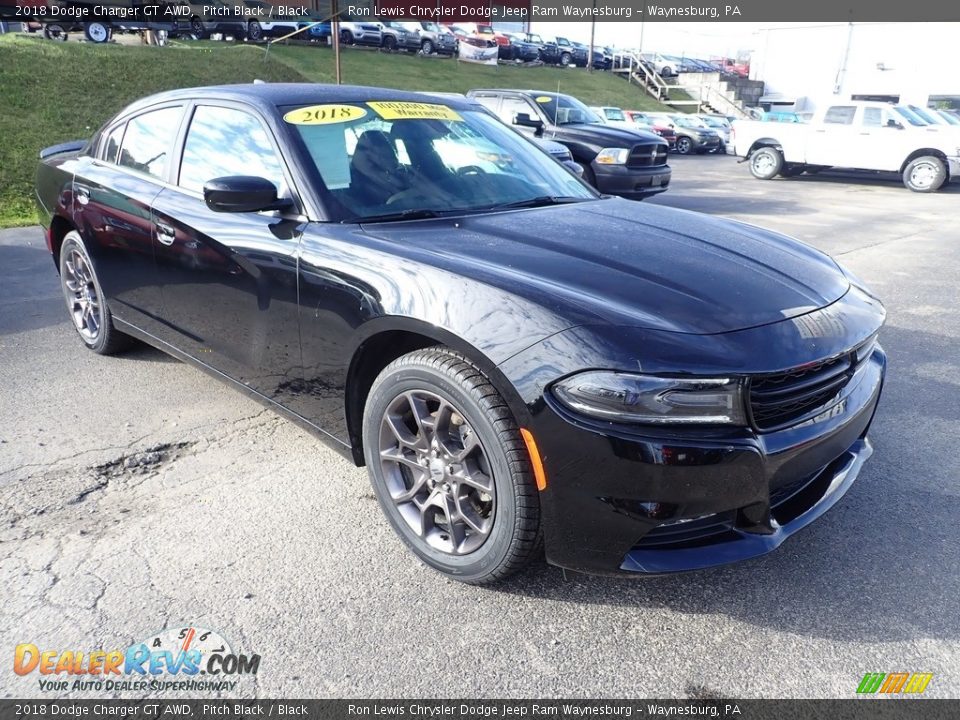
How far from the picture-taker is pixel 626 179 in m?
10.8

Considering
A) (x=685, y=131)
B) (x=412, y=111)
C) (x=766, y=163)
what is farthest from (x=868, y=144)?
(x=412, y=111)

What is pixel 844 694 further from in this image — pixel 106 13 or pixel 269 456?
pixel 106 13

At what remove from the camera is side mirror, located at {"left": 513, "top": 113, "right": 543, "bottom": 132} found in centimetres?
1188

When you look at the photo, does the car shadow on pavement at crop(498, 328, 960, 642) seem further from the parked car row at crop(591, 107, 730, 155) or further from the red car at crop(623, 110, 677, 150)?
the red car at crop(623, 110, 677, 150)

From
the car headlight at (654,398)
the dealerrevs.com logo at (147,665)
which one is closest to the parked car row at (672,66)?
the car headlight at (654,398)

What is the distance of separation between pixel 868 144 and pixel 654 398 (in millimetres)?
16355

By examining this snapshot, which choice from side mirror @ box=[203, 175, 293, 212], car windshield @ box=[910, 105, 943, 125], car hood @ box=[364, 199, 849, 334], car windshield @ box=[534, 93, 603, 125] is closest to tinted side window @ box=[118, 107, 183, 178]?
side mirror @ box=[203, 175, 293, 212]

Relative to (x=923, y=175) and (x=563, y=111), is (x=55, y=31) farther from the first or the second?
(x=923, y=175)

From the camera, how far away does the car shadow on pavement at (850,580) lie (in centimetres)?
229

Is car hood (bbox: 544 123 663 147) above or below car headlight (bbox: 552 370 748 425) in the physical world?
above

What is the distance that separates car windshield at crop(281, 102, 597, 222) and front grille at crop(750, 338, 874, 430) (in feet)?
4.87

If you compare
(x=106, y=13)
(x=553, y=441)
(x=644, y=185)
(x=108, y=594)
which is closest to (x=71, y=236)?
(x=108, y=594)

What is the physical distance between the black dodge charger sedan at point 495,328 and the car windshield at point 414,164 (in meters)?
0.01

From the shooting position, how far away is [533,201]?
3.32m
